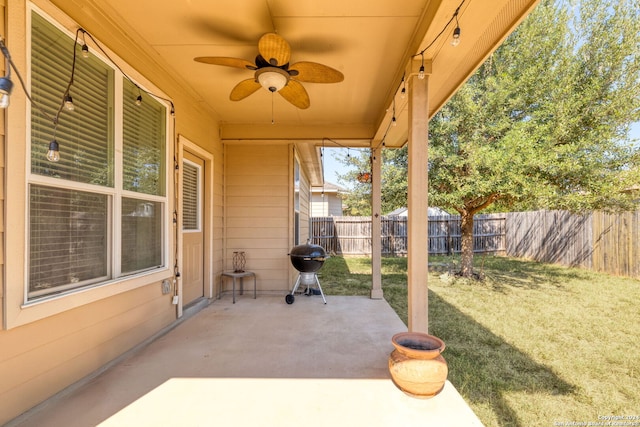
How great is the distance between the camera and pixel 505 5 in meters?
1.87

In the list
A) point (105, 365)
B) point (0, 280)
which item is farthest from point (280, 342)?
point (0, 280)

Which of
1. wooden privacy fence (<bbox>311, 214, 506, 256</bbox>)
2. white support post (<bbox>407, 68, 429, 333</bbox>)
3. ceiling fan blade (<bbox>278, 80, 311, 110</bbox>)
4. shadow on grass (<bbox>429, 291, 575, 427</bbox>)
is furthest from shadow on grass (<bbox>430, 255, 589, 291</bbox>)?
ceiling fan blade (<bbox>278, 80, 311, 110</bbox>)

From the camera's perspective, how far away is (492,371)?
2.48 m

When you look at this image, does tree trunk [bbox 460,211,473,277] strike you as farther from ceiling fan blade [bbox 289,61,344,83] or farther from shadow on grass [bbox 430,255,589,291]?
ceiling fan blade [bbox 289,61,344,83]

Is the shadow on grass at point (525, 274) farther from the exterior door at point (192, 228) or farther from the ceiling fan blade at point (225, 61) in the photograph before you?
the ceiling fan blade at point (225, 61)

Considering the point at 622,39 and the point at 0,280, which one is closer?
the point at 0,280

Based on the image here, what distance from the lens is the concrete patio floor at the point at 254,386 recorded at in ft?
5.79

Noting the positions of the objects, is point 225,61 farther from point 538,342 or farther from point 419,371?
point 538,342

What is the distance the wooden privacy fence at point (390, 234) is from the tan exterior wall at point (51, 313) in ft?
25.5

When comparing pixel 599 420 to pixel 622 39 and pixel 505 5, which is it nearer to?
pixel 505 5

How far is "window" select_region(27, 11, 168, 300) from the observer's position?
72.1 inches

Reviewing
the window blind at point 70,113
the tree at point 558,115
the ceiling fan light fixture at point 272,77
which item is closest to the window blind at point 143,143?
the window blind at point 70,113

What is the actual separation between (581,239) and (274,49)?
8.15 m

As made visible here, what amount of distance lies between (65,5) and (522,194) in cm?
586
